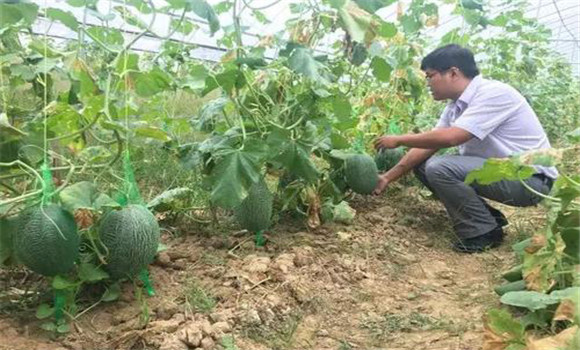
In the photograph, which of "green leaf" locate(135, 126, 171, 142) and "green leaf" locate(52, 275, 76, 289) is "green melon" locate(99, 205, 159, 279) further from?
"green leaf" locate(135, 126, 171, 142)

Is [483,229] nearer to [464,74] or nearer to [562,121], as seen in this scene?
[464,74]

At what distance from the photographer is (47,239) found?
1660 millimetres

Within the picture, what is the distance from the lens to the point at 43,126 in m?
1.82

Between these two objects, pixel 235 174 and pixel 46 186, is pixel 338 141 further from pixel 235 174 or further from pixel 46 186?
pixel 46 186

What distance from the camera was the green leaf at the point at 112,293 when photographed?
1933 mm

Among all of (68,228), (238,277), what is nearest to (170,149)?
(238,277)

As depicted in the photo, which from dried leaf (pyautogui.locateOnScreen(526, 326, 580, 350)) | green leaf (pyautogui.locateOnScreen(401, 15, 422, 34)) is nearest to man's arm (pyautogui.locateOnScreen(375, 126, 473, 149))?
green leaf (pyautogui.locateOnScreen(401, 15, 422, 34))

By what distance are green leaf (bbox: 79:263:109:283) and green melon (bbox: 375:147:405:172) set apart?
7.03ft

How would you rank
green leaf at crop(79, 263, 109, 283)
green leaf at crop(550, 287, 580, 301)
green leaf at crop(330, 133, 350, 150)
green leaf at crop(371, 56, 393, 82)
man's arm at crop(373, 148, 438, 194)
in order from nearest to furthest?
green leaf at crop(550, 287, 580, 301) < green leaf at crop(79, 263, 109, 283) < green leaf at crop(371, 56, 393, 82) < green leaf at crop(330, 133, 350, 150) < man's arm at crop(373, 148, 438, 194)

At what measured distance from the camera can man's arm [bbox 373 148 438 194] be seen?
320cm

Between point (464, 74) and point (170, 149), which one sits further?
point (464, 74)

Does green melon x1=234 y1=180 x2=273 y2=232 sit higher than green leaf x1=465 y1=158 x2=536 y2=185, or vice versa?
green leaf x1=465 y1=158 x2=536 y2=185

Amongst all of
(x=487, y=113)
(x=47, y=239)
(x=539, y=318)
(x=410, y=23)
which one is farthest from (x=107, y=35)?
(x=539, y=318)

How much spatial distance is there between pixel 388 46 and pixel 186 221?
1.84m
